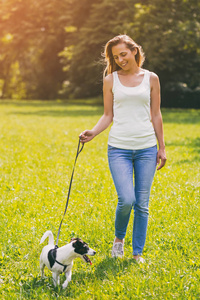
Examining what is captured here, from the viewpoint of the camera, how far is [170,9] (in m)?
27.9

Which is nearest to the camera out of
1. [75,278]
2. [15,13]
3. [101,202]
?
[75,278]

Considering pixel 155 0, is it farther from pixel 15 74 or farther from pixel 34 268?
pixel 15 74

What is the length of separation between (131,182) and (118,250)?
774 mm

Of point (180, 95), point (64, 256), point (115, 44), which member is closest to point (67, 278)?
point (64, 256)

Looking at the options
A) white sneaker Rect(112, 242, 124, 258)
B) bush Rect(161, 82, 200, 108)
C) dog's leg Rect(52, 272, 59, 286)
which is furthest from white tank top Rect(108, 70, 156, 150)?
bush Rect(161, 82, 200, 108)

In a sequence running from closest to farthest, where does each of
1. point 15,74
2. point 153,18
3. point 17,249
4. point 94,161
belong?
1. point 17,249
2. point 94,161
3. point 153,18
4. point 15,74

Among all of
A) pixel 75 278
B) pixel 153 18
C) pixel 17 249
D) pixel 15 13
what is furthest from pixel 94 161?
pixel 15 13

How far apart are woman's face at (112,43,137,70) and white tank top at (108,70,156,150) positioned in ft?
0.57

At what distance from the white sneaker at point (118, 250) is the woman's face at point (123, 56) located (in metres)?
1.76

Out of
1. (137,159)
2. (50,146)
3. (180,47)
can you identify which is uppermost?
(180,47)

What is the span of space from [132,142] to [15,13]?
37099 millimetres

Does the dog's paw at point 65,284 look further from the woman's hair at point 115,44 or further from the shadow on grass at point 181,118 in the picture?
the shadow on grass at point 181,118

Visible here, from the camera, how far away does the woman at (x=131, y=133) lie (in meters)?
4.16

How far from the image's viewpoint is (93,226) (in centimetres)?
549
